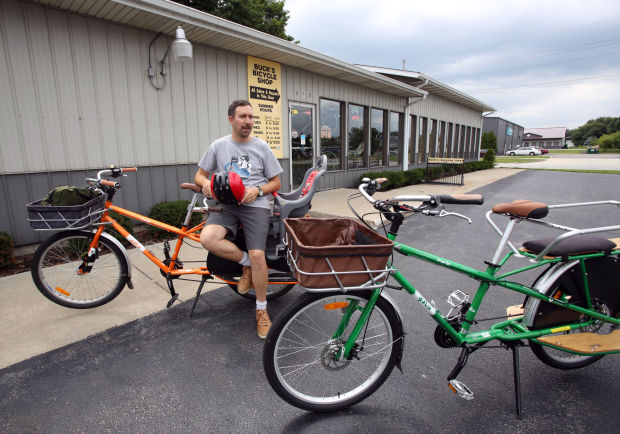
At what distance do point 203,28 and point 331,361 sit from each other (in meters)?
5.69

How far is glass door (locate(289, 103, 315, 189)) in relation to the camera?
8.76 meters

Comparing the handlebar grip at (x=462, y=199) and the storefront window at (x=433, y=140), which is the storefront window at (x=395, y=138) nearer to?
the storefront window at (x=433, y=140)

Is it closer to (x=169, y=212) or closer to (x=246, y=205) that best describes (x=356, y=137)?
(x=169, y=212)

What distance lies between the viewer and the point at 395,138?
13672 millimetres

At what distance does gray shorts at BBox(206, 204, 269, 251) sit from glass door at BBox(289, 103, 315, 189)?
6.00 m

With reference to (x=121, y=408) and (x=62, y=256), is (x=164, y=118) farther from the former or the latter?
(x=121, y=408)

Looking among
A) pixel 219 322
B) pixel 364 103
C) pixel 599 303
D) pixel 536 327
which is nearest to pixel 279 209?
pixel 219 322

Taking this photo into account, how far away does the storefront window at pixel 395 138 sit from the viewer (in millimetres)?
13297

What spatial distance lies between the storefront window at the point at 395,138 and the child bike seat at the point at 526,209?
11540mm

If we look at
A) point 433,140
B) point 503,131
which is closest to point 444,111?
point 433,140

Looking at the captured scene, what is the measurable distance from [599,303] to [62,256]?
432 centimetres

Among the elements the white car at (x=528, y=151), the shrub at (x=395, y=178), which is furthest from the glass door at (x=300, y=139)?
the white car at (x=528, y=151)

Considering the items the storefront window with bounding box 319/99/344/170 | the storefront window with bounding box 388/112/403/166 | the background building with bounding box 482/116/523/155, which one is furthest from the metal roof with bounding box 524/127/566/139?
the storefront window with bounding box 319/99/344/170

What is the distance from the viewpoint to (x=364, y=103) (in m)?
11.3
